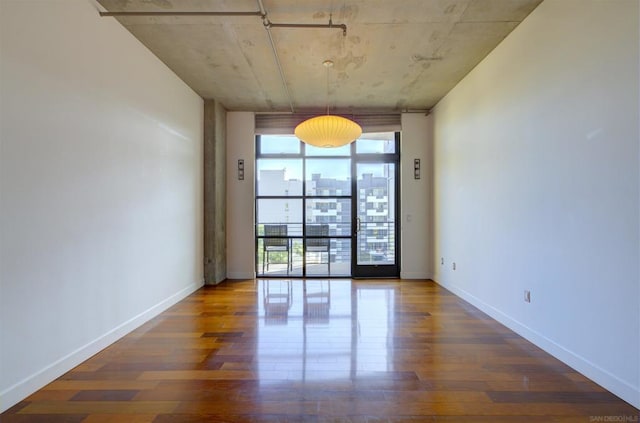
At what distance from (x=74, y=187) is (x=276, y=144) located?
3.63 m

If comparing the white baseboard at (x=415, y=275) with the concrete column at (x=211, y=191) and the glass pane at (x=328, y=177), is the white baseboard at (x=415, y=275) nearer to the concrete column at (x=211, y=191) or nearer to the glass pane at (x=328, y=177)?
the glass pane at (x=328, y=177)

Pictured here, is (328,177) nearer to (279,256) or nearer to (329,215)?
(329,215)

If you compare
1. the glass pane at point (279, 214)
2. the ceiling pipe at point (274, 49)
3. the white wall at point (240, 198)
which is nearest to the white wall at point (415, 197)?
the glass pane at point (279, 214)

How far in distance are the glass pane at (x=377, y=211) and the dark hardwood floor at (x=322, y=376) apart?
6.94 feet

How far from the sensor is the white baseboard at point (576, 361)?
6.22ft

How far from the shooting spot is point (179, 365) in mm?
2398

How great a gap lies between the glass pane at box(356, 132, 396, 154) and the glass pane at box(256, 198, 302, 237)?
1.55m

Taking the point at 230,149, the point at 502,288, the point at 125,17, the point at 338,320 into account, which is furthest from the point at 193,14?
the point at 502,288

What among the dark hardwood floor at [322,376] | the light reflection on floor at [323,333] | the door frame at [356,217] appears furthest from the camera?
the door frame at [356,217]

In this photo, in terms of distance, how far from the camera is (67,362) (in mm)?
2295

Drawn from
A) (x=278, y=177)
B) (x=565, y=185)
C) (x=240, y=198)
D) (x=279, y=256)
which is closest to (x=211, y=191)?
(x=240, y=198)

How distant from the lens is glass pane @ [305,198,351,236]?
5.66 meters

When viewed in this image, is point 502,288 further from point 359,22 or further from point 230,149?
point 230,149

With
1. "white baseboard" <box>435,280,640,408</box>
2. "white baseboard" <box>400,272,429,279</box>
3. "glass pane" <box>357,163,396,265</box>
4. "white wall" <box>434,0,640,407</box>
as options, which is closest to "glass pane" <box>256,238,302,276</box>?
"glass pane" <box>357,163,396,265</box>
